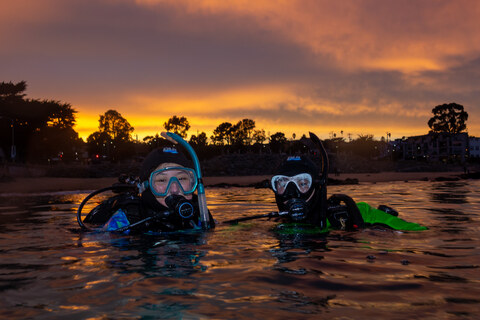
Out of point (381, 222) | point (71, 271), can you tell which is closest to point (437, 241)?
point (381, 222)

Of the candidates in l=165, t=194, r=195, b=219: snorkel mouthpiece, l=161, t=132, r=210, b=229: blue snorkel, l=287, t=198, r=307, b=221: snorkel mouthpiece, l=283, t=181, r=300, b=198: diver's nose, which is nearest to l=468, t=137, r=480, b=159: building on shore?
l=283, t=181, r=300, b=198: diver's nose

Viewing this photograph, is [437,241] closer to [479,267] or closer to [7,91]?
[479,267]

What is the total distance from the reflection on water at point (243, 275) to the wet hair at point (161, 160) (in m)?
0.88

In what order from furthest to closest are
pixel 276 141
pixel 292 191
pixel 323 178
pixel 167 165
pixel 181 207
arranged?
pixel 276 141 < pixel 167 165 < pixel 292 191 < pixel 323 178 < pixel 181 207

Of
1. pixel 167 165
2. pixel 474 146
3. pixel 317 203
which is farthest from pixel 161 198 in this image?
pixel 474 146

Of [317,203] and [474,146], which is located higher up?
[474,146]

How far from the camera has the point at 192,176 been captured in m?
5.99

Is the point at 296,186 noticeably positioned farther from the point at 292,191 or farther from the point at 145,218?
the point at 145,218

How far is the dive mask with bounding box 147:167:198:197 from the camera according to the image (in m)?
5.73

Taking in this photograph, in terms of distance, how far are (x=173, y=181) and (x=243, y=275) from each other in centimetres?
241

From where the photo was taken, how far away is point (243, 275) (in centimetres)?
357

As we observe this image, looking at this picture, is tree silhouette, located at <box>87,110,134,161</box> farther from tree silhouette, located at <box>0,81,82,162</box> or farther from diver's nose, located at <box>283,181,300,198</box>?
diver's nose, located at <box>283,181,300,198</box>

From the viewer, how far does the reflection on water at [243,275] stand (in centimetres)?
269

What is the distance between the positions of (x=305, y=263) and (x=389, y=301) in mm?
1247
